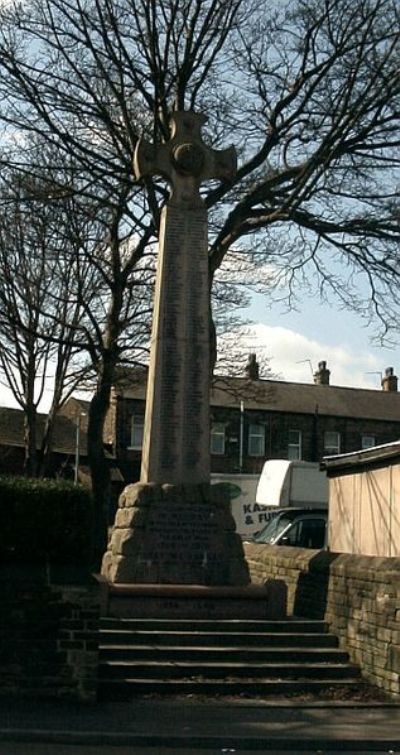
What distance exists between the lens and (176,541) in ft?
52.3

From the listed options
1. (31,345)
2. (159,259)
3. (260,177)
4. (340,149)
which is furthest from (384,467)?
(31,345)

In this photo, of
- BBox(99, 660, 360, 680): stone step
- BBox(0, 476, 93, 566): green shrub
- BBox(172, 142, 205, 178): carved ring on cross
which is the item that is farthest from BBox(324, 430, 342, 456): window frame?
BBox(0, 476, 93, 566): green shrub

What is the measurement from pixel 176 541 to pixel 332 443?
1613 inches

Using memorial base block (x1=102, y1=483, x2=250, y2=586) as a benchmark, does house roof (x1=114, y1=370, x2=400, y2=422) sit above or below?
above

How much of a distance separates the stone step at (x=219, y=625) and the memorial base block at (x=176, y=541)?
3.79ft

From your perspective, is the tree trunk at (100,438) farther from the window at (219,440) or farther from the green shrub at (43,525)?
the window at (219,440)

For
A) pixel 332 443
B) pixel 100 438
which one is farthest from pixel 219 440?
pixel 100 438

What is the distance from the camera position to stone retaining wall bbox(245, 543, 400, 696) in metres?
12.6

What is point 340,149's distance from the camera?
852 inches

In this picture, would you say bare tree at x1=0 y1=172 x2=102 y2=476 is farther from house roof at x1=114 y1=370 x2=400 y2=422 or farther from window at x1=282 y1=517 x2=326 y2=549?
house roof at x1=114 y1=370 x2=400 y2=422

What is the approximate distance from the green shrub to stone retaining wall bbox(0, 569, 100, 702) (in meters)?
0.61

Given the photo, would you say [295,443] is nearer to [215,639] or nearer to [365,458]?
[365,458]

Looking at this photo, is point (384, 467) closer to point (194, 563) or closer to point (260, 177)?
point (194, 563)

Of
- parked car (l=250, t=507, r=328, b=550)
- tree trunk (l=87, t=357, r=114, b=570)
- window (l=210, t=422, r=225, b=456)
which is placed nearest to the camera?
parked car (l=250, t=507, r=328, b=550)
